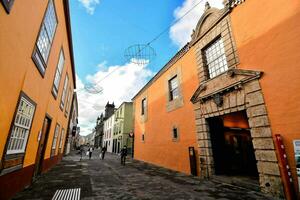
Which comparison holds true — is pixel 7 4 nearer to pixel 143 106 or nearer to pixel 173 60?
pixel 173 60

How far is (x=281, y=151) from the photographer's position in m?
5.44

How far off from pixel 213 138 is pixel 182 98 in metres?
3.49

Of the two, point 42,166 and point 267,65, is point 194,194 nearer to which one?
point 267,65

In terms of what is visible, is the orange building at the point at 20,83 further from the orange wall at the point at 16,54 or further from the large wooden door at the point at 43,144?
the large wooden door at the point at 43,144

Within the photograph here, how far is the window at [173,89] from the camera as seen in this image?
12.7 meters

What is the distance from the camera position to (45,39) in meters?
6.57

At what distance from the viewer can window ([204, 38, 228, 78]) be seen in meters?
8.69

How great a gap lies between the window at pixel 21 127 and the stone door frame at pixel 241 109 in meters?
7.95

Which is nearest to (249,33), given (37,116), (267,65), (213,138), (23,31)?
(267,65)

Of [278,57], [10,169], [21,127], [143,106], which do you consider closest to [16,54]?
[21,127]

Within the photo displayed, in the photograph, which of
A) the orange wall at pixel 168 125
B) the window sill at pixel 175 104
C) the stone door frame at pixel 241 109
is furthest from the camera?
the window sill at pixel 175 104

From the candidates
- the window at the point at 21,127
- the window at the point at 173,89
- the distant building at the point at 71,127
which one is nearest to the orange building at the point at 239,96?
the window at the point at 173,89

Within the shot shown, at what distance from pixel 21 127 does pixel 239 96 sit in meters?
8.32

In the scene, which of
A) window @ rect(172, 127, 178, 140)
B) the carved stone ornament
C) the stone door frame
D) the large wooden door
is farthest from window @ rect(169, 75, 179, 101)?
the large wooden door
